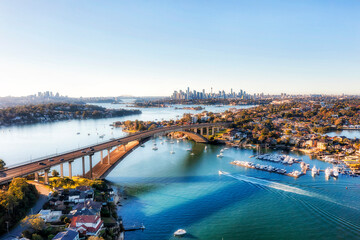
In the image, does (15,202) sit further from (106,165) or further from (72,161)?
(106,165)

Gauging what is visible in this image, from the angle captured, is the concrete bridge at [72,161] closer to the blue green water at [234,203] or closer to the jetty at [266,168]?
the blue green water at [234,203]

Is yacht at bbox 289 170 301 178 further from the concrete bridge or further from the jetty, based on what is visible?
the concrete bridge

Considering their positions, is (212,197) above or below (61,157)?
below

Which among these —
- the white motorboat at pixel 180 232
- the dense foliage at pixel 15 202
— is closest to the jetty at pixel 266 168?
the white motorboat at pixel 180 232

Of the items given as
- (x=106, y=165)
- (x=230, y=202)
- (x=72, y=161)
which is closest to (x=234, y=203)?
(x=230, y=202)

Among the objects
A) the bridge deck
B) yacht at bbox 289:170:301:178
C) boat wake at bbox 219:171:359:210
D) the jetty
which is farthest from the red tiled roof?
yacht at bbox 289:170:301:178

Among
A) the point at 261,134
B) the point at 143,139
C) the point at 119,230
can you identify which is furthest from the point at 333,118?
the point at 119,230

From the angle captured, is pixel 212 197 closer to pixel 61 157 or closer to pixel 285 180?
pixel 285 180
